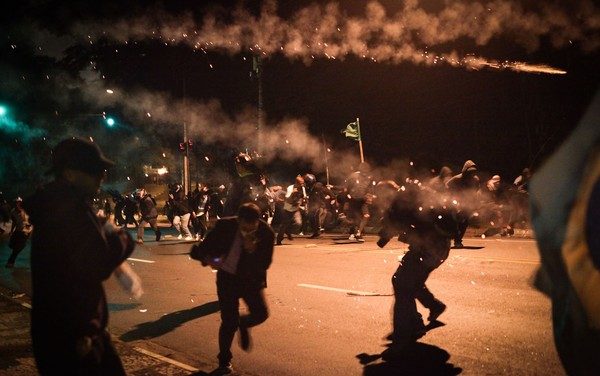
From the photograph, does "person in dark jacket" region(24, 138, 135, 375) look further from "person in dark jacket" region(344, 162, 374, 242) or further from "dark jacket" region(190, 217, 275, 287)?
"person in dark jacket" region(344, 162, 374, 242)

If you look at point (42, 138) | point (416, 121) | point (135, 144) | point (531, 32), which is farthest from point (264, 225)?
point (135, 144)

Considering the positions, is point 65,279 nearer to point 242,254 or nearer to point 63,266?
point 63,266

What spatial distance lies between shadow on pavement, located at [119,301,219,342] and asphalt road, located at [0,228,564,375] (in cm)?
1

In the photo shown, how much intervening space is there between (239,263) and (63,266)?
2606 mm

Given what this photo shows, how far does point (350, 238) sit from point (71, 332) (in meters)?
14.2

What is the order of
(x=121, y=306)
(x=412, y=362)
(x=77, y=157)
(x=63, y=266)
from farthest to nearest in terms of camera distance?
(x=121, y=306) < (x=412, y=362) < (x=77, y=157) < (x=63, y=266)

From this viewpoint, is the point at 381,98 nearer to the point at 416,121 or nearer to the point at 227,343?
the point at 416,121

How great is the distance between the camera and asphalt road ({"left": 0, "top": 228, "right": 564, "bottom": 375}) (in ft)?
17.1

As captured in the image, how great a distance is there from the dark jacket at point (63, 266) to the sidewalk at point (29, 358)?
2.52 metres

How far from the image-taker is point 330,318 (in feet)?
22.5

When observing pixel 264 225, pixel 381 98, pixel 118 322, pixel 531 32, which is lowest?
pixel 118 322

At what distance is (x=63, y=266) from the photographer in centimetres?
256

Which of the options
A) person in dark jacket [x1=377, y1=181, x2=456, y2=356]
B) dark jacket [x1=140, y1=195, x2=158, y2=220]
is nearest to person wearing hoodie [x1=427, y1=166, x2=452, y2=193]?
person in dark jacket [x1=377, y1=181, x2=456, y2=356]

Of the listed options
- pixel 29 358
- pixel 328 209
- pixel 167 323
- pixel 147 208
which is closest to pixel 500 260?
pixel 167 323
